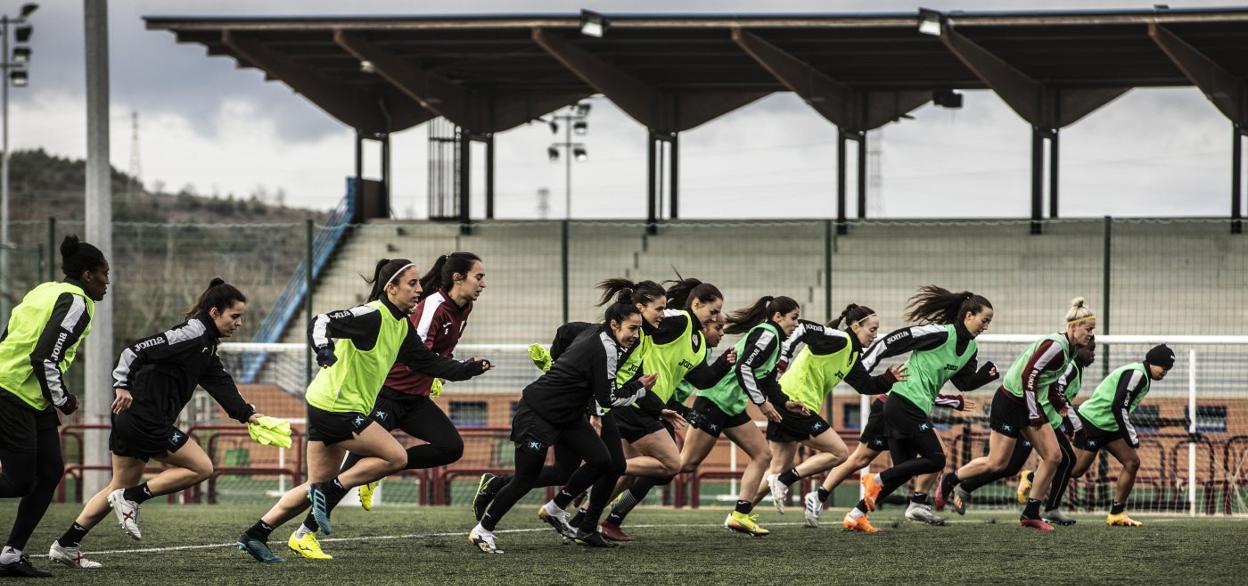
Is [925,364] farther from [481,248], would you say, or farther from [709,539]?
[481,248]

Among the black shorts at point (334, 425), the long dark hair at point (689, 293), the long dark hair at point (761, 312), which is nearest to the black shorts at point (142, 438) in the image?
the black shorts at point (334, 425)

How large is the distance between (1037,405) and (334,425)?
500 centimetres

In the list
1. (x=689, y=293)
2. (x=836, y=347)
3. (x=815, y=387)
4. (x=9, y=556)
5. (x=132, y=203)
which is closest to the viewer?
(x=9, y=556)

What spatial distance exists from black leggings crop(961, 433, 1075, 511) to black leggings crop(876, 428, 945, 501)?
1.77ft

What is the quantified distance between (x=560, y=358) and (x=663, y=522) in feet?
10.9

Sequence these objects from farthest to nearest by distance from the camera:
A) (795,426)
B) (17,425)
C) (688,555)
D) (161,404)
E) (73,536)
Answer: (795,426), (688,555), (161,404), (73,536), (17,425)

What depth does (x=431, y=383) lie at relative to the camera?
388 inches

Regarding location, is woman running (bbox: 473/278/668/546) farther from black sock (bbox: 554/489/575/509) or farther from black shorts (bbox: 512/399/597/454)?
black shorts (bbox: 512/399/597/454)

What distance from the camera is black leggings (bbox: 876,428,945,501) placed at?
1138cm

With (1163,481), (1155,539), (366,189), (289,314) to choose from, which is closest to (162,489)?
(1155,539)

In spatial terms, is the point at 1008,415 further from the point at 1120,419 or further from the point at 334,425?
the point at 334,425

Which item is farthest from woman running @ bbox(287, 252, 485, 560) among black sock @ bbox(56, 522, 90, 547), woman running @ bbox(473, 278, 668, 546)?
black sock @ bbox(56, 522, 90, 547)

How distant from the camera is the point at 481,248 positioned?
27.2m

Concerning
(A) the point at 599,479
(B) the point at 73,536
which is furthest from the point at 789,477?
(B) the point at 73,536
